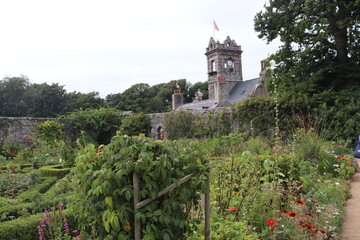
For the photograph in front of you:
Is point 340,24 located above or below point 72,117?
above

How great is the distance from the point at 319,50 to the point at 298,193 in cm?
954

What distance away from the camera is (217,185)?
151 inches

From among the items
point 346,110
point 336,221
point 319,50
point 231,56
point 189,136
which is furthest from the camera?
point 231,56

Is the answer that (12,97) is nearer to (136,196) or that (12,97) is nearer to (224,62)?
(224,62)

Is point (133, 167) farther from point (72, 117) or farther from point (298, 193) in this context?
point (72, 117)

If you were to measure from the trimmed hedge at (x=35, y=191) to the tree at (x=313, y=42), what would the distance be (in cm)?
897

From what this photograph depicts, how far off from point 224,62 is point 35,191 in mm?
30539

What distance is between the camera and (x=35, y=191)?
471 cm

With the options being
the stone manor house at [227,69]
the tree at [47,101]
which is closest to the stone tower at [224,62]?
the stone manor house at [227,69]

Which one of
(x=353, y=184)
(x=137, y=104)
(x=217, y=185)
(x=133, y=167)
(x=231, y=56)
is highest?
(x=231, y=56)

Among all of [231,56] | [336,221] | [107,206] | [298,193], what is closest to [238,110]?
[298,193]

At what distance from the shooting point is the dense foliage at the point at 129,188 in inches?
76.8

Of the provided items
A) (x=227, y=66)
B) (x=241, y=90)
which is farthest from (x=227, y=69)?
(x=241, y=90)

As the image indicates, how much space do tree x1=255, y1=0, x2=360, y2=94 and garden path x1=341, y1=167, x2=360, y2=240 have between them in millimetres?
6702
